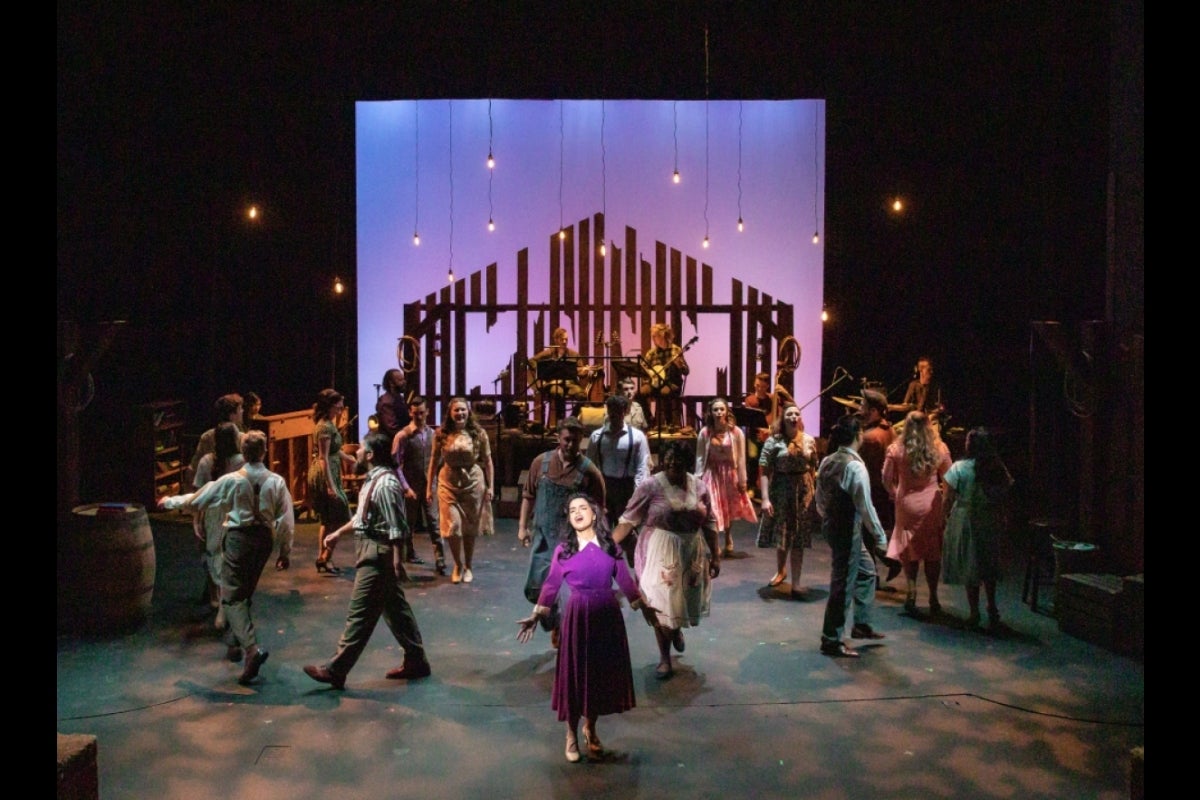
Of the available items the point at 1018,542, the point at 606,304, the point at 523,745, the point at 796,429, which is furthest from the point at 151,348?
the point at 1018,542

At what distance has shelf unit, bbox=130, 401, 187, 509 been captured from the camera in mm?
11414

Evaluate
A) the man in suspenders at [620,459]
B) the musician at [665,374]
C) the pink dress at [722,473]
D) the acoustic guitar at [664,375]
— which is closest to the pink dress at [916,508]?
the pink dress at [722,473]

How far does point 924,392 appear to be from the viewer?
12398 mm

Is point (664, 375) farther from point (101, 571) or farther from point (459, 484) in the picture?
point (101, 571)

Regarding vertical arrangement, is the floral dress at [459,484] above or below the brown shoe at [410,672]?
above

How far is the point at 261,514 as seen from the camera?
258 inches

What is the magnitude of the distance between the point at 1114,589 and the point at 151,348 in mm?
9864

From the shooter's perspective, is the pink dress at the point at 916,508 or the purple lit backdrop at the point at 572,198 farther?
the purple lit backdrop at the point at 572,198

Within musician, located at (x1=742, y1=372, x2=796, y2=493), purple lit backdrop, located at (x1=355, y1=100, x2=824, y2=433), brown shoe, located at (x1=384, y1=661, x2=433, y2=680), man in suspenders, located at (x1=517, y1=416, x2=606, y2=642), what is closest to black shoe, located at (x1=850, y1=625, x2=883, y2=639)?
man in suspenders, located at (x1=517, y1=416, x2=606, y2=642)

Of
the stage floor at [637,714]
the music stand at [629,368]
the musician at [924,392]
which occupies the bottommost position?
the stage floor at [637,714]

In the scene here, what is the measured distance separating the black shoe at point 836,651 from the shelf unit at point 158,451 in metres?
7.50

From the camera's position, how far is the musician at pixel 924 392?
12328 mm

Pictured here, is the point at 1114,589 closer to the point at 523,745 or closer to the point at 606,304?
the point at 523,745

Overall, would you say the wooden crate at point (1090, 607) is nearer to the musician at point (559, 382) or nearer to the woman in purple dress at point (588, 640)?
the woman in purple dress at point (588, 640)
